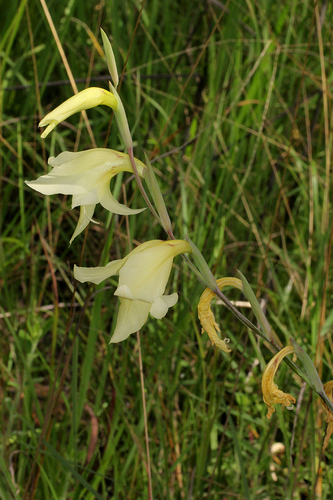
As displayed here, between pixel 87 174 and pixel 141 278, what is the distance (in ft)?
0.39

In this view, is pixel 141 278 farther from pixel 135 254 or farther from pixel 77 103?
pixel 77 103

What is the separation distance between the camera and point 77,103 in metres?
0.45

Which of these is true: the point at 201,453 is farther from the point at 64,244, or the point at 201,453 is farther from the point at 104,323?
the point at 64,244

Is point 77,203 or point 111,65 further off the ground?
point 111,65

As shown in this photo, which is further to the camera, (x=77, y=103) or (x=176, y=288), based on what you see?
(x=176, y=288)

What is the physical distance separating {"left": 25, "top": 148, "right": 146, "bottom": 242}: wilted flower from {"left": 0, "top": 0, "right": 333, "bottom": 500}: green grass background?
0.31m

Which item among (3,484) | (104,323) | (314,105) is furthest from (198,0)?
(3,484)

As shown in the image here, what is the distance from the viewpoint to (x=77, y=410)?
899mm

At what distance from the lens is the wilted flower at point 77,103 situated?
44 cm

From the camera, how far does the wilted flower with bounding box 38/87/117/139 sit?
44 centimetres

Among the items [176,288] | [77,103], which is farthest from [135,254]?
[176,288]

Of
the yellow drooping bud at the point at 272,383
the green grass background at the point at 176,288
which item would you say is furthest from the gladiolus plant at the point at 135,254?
the green grass background at the point at 176,288

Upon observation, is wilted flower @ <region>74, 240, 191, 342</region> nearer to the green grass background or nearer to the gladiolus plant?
the gladiolus plant

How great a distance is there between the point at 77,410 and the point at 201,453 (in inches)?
9.6
